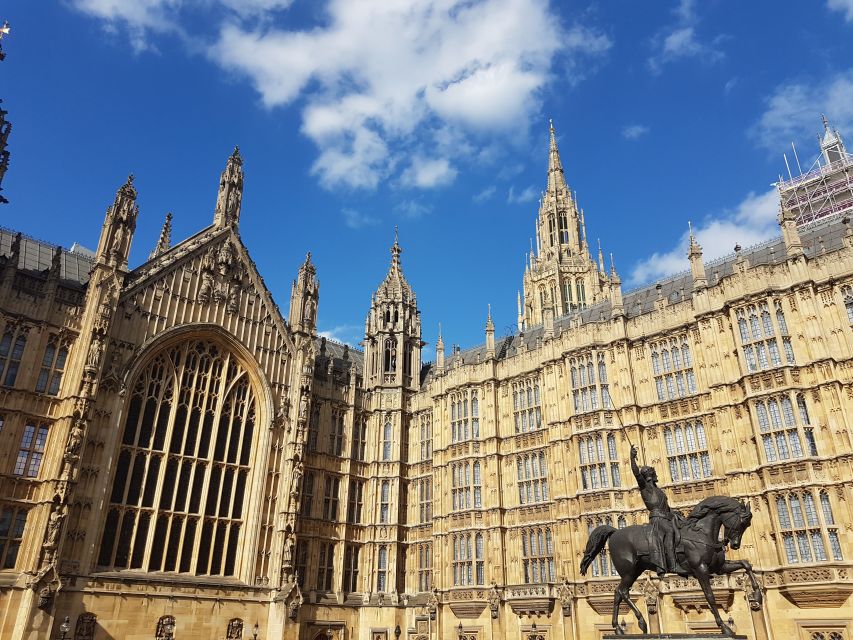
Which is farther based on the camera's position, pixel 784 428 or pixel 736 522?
pixel 784 428

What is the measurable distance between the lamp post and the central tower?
2228 inches

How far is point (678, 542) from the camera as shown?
16812mm

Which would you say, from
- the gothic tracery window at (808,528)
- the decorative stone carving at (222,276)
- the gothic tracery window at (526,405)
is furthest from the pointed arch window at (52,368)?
the gothic tracery window at (808,528)

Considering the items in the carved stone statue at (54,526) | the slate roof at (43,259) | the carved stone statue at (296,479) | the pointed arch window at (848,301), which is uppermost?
the slate roof at (43,259)

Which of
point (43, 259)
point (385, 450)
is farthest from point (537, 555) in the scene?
point (43, 259)

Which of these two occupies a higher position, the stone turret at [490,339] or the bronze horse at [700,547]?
the stone turret at [490,339]

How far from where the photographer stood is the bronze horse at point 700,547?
637 inches

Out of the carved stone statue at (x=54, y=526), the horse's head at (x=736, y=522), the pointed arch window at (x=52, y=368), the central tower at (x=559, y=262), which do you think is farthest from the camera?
the central tower at (x=559, y=262)

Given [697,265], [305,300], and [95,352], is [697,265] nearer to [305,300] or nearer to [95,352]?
[305,300]

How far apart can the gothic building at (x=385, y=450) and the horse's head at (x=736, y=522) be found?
42.1 feet

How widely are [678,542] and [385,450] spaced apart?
2857 centimetres

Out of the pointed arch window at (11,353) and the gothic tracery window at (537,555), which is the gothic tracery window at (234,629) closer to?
the gothic tracery window at (537,555)

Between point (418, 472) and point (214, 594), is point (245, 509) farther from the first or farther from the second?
point (418, 472)

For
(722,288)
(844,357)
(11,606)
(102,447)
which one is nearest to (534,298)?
(722,288)
